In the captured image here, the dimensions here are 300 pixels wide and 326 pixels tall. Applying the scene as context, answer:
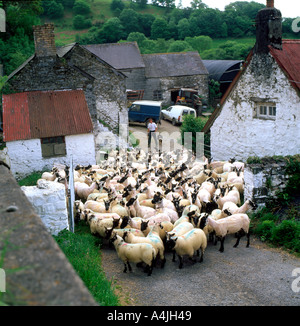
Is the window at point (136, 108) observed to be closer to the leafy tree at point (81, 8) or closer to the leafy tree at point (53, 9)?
the leafy tree at point (53, 9)

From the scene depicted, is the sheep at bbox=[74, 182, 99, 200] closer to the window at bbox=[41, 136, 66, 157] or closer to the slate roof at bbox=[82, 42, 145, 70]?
the window at bbox=[41, 136, 66, 157]

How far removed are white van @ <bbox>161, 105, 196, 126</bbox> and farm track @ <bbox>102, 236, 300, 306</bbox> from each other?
22510 millimetres

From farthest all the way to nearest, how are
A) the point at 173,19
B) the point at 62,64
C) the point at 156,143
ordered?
the point at 173,19 < the point at 156,143 < the point at 62,64

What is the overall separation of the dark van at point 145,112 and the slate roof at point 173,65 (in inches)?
384

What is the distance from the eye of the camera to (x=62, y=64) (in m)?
20.6

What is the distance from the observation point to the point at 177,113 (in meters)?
32.6

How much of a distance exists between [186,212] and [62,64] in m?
12.7

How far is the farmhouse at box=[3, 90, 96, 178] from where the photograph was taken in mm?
18406

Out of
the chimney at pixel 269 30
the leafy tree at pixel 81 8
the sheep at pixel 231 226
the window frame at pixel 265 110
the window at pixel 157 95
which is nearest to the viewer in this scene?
Answer: the sheep at pixel 231 226

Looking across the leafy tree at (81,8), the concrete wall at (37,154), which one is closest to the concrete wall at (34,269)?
the concrete wall at (37,154)

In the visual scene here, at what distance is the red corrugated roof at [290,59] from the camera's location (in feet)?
50.5
